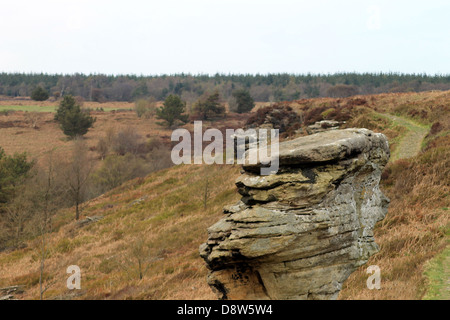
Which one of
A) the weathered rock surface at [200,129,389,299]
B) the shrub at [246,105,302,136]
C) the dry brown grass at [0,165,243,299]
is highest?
the shrub at [246,105,302,136]

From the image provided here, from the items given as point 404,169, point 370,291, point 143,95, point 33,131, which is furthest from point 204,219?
point 143,95

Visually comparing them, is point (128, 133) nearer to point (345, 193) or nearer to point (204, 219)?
point (204, 219)

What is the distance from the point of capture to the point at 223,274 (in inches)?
383

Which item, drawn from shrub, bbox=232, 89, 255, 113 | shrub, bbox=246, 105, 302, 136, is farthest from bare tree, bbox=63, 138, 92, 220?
shrub, bbox=232, 89, 255, 113

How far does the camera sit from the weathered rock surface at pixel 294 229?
8867 millimetres

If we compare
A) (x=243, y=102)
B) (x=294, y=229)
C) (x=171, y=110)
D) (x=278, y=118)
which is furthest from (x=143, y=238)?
(x=243, y=102)

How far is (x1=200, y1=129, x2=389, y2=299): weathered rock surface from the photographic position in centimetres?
887

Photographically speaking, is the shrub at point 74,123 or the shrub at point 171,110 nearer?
the shrub at point 74,123

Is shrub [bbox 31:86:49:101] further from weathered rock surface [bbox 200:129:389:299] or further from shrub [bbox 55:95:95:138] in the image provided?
weathered rock surface [bbox 200:129:389:299]

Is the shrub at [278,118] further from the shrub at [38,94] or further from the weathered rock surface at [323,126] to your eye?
the shrub at [38,94]

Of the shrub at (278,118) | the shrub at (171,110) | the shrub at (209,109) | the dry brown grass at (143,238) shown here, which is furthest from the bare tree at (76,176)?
the shrub at (209,109)

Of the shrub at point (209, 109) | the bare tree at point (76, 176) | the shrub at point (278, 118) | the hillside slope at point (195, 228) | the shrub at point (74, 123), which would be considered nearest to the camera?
the hillside slope at point (195, 228)

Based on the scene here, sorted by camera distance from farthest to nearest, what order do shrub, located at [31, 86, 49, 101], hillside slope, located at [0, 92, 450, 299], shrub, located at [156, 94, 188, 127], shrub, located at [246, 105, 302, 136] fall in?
shrub, located at [31, 86, 49, 101]
shrub, located at [156, 94, 188, 127]
shrub, located at [246, 105, 302, 136]
hillside slope, located at [0, 92, 450, 299]

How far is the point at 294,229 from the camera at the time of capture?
8797mm
